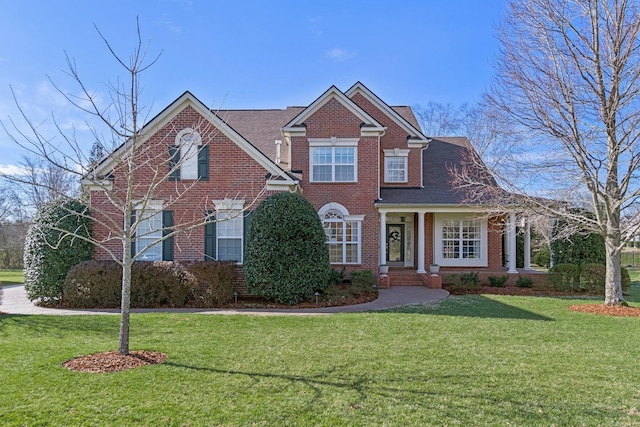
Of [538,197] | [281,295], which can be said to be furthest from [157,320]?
[538,197]

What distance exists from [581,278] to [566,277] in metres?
0.48

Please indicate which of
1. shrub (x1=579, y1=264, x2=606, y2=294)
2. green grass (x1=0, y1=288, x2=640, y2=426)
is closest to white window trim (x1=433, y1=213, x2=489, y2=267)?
shrub (x1=579, y1=264, x2=606, y2=294)

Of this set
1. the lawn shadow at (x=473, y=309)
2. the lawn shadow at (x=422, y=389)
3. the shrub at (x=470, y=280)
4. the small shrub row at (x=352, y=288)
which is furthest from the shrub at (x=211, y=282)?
the shrub at (x=470, y=280)

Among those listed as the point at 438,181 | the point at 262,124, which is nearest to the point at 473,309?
the point at 438,181

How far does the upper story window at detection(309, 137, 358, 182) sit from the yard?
8300 mm

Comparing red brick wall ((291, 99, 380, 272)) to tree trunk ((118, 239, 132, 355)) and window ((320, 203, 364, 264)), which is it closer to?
window ((320, 203, 364, 264))

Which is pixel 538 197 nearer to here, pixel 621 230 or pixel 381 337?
pixel 621 230

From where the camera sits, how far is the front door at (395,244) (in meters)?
19.4

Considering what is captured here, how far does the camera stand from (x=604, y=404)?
489 centimetres

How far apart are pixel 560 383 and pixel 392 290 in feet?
31.2

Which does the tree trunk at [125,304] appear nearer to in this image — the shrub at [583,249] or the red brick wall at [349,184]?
the red brick wall at [349,184]

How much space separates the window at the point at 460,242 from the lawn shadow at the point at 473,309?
5.62m

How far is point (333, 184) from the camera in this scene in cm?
1689

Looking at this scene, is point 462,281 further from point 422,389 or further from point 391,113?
point 422,389
